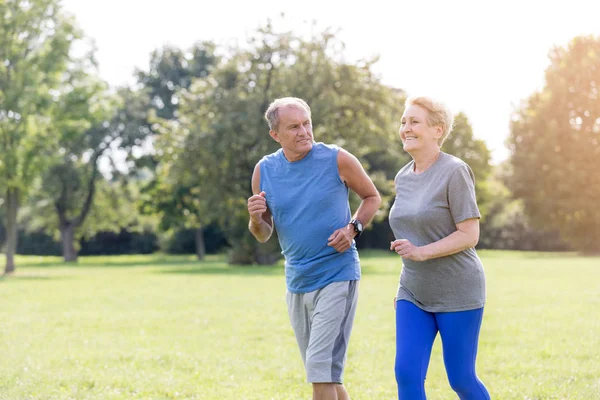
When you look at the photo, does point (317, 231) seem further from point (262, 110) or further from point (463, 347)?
point (262, 110)

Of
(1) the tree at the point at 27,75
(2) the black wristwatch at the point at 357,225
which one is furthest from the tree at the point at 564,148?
(2) the black wristwatch at the point at 357,225

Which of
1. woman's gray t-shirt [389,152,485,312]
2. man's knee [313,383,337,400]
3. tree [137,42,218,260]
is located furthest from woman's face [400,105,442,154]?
tree [137,42,218,260]

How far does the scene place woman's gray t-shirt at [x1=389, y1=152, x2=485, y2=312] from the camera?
4887mm

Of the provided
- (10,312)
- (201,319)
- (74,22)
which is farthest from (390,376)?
(74,22)

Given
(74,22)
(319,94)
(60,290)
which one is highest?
(74,22)

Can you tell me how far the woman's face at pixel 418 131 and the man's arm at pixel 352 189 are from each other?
0.49m

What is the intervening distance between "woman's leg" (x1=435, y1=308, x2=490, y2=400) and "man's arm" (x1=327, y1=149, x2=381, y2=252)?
2.66 feet

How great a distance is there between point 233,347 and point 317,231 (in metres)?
6.31

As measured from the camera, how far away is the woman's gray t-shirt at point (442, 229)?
4887 millimetres

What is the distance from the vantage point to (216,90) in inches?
1460

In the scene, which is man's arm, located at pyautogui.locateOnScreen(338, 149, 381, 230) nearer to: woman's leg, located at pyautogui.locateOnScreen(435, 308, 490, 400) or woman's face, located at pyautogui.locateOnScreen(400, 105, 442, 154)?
woman's face, located at pyautogui.locateOnScreen(400, 105, 442, 154)

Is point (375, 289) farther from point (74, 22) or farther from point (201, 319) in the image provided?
point (74, 22)

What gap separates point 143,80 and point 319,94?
22.6m

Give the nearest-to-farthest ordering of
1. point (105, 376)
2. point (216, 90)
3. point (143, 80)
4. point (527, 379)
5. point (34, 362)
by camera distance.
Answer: point (527, 379) → point (105, 376) → point (34, 362) → point (216, 90) → point (143, 80)
